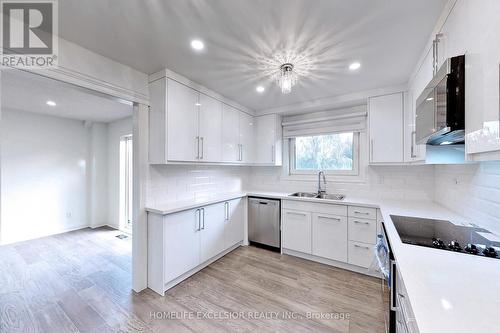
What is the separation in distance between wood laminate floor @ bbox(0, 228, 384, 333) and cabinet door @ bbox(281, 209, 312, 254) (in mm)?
195

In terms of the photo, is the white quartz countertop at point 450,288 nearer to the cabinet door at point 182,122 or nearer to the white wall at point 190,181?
the cabinet door at point 182,122

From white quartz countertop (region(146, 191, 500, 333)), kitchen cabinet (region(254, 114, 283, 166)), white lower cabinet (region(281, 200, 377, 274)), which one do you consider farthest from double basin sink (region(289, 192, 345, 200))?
white quartz countertop (region(146, 191, 500, 333))

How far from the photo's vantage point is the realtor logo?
129 centimetres

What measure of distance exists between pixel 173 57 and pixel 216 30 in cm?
62

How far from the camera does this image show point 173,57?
1.86 metres

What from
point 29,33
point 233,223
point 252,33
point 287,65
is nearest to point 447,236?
point 287,65

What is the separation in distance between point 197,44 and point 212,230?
2.18m

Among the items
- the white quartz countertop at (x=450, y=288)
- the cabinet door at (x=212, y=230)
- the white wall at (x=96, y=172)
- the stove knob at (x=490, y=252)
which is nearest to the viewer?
the white quartz countertop at (x=450, y=288)

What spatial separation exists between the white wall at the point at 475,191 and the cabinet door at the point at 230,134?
2609 millimetres

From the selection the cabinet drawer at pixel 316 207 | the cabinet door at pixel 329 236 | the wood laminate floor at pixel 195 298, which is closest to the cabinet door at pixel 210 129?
the cabinet drawer at pixel 316 207

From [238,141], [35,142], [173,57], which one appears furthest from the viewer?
[35,142]

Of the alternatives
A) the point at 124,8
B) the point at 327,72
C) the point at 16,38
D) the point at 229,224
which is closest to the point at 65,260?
the point at 229,224

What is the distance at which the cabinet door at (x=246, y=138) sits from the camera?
10.9 ft

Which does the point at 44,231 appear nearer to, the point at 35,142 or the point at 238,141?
the point at 35,142
